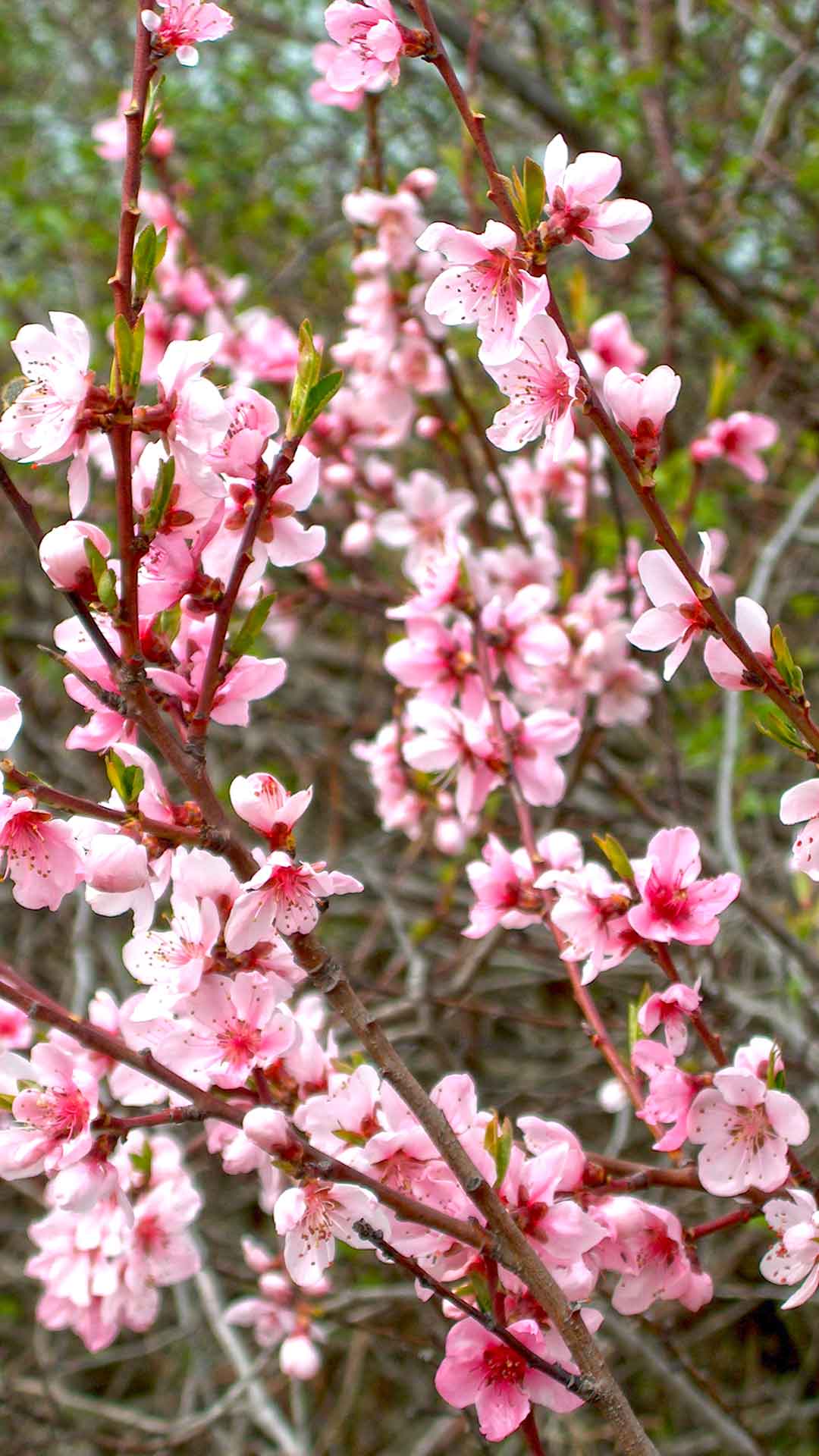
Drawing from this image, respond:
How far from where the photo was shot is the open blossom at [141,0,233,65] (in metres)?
1.19

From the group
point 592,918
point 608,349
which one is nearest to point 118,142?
point 608,349

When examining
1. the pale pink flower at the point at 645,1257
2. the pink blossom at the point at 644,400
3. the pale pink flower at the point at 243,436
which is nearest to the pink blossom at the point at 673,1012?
the pale pink flower at the point at 645,1257

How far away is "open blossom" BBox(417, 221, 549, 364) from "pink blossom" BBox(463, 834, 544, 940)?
23.6 inches

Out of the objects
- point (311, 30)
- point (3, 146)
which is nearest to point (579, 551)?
point (311, 30)

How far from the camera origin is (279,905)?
1037mm

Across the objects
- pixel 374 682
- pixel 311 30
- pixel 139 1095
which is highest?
pixel 139 1095

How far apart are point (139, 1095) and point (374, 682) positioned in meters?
3.49

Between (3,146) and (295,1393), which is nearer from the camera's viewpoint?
(295,1393)

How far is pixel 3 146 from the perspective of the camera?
595 cm

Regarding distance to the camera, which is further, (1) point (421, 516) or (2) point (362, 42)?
(1) point (421, 516)

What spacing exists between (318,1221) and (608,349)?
5.93 ft

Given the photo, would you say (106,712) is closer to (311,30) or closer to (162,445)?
(162,445)

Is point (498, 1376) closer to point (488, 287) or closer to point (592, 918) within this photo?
point (592, 918)

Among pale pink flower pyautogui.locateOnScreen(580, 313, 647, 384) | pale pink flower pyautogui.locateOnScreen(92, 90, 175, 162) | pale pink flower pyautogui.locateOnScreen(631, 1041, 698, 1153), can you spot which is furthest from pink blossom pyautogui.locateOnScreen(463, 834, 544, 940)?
pale pink flower pyautogui.locateOnScreen(92, 90, 175, 162)
